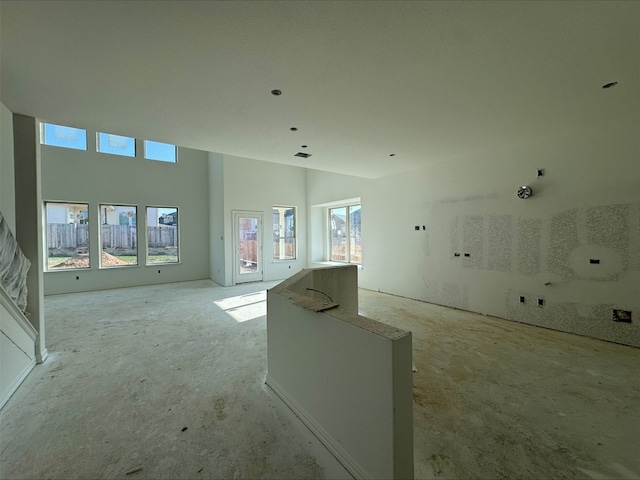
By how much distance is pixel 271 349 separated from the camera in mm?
2314

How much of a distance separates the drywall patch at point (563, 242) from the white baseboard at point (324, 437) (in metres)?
3.76

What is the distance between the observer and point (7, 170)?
256cm

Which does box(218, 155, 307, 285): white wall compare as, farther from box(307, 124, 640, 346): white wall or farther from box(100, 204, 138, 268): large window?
box(307, 124, 640, 346): white wall

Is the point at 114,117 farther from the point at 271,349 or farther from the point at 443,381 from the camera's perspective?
the point at 443,381

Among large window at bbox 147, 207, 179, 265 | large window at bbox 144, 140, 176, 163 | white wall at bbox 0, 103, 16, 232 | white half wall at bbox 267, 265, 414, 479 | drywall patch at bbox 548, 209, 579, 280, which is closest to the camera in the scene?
white half wall at bbox 267, 265, 414, 479

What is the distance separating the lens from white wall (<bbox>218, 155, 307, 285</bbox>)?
268 inches

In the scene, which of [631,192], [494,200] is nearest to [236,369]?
[494,200]

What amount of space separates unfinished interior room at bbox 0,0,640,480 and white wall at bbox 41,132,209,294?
1.40 m

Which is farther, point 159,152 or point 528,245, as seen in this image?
point 159,152

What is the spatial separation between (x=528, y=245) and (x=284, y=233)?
19.6 feet

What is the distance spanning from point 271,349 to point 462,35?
275 cm

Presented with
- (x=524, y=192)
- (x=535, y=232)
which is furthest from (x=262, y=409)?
(x=524, y=192)

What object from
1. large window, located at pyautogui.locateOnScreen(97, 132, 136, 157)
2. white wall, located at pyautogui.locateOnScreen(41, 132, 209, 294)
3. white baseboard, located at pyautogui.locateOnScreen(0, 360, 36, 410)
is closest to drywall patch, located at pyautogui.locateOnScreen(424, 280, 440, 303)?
white baseboard, located at pyautogui.locateOnScreen(0, 360, 36, 410)

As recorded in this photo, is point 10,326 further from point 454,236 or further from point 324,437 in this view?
point 454,236
